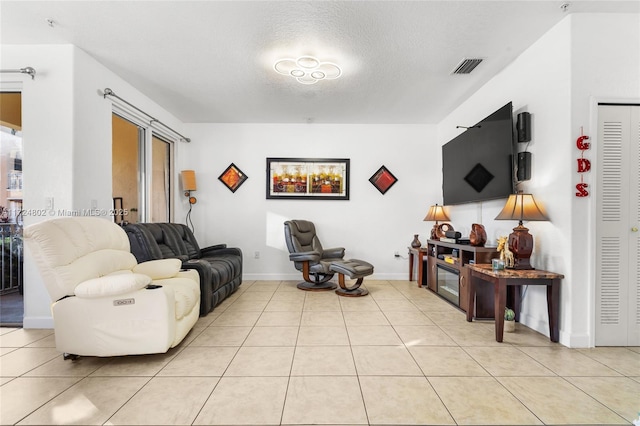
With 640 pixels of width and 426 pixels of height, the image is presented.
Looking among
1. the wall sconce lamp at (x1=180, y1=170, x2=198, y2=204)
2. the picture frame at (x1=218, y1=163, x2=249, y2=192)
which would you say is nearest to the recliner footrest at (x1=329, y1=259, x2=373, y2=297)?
the picture frame at (x1=218, y1=163, x2=249, y2=192)

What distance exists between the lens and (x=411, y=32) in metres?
2.55

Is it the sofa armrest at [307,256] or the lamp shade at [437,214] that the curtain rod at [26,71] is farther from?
the lamp shade at [437,214]

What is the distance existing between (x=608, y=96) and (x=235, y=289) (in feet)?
14.3

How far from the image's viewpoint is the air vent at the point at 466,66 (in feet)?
9.88

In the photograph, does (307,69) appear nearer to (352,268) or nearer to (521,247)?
(352,268)

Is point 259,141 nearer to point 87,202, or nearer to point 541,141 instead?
point 87,202

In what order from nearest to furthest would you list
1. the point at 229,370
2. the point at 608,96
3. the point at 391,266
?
1. the point at 229,370
2. the point at 608,96
3. the point at 391,266

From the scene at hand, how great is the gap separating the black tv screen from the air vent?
54 centimetres

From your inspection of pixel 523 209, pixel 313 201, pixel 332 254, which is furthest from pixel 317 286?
pixel 523 209

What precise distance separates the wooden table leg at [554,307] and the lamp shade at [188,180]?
4.69m

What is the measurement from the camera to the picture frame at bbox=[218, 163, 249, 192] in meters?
5.01

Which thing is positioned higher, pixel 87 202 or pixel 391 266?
pixel 87 202

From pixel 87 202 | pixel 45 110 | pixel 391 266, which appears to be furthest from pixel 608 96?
pixel 45 110

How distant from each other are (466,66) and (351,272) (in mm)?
2642
